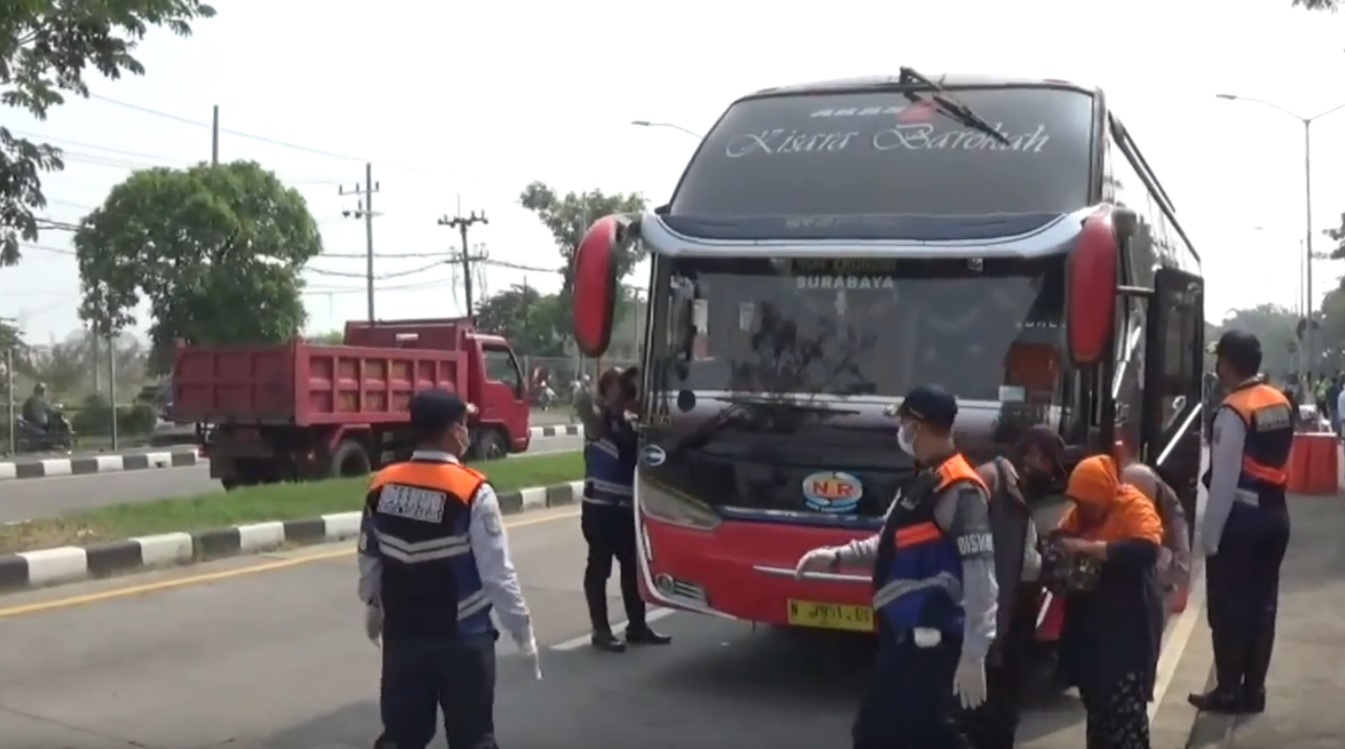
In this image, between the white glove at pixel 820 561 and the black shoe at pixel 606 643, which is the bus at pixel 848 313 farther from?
the white glove at pixel 820 561

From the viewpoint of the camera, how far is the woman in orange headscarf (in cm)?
563

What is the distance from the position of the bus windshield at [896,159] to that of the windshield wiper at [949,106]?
0.03 metres

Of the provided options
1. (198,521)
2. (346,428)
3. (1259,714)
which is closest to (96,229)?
(346,428)

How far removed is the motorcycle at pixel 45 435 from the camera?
27.7 metres

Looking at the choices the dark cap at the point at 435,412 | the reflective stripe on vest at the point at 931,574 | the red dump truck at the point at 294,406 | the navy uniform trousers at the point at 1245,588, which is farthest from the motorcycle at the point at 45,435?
the reflective stripe on vest at the point at 931,574

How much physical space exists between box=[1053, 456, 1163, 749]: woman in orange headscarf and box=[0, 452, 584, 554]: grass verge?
8663mm

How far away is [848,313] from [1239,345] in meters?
1.79

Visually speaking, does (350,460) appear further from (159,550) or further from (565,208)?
(565,208)

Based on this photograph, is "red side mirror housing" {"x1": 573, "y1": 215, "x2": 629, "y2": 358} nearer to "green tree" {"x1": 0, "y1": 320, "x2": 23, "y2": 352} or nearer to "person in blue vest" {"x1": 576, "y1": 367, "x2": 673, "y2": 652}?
"person in blue vest" {"x1": 576, "y1": 367, "x2": 673, "y2": 652}

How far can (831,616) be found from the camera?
289 inches

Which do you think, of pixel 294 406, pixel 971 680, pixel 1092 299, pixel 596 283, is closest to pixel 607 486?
pixel 596 283

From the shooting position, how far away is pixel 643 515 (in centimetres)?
795

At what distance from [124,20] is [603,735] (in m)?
7.05

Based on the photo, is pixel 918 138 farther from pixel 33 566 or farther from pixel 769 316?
pixel 33 566
